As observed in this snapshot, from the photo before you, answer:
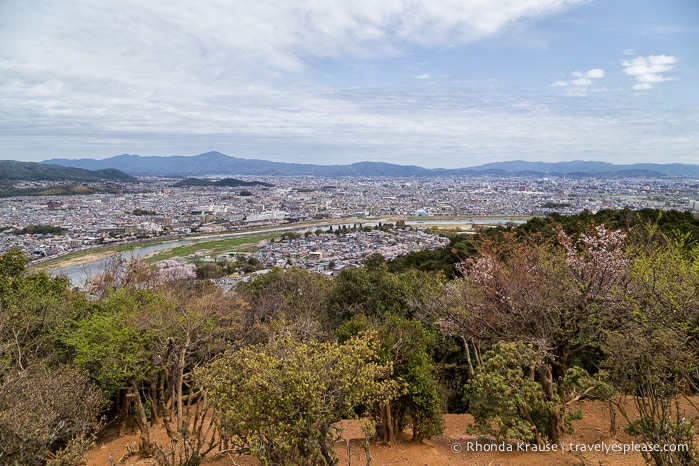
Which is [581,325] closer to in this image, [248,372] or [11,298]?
[248,372]

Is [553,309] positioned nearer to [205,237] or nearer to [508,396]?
[508,396]

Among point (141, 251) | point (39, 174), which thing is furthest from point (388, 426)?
point (39, 174)

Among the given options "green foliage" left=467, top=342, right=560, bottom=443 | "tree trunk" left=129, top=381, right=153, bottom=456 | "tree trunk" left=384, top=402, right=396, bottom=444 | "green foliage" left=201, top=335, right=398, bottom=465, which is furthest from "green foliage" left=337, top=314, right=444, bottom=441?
"tree trunk" left=129, top=381, right=153, bottom=456

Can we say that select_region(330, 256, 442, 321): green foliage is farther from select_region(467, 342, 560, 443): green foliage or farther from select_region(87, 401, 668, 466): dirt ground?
select_region(467, 342, 560, 443): green foliage

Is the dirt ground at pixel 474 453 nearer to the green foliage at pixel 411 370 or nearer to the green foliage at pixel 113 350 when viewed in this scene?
the green foliage at pixel 411 370

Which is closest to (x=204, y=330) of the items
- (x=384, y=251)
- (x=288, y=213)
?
(x=384, y=251)

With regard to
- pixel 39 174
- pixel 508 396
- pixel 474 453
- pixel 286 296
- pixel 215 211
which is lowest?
pixel 215 211

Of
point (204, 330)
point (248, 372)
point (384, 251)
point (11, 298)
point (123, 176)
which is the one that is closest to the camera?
point (248, 372)
